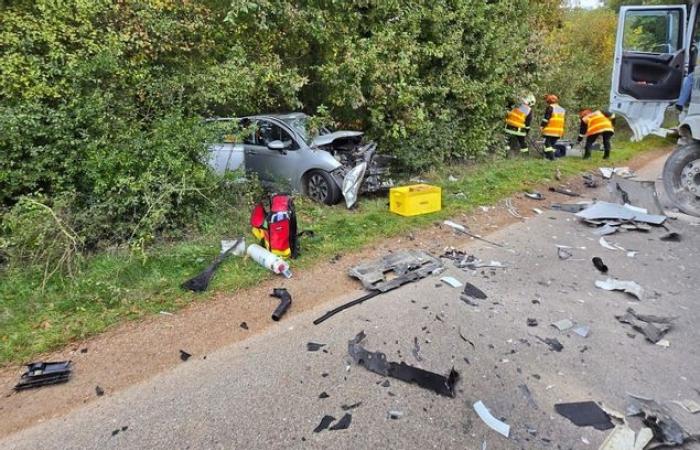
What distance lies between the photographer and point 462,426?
2.71m

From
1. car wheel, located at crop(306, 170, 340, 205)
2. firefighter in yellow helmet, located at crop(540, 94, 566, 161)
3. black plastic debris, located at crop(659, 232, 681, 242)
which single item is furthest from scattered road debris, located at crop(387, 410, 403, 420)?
firefighter in yellow helmet, located at crop(540, 94, 566, 161)

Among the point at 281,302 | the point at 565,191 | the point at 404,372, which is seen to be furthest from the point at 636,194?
the point at 281,302

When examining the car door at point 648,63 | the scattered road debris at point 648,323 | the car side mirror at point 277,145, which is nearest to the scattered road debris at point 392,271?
the scattered road debris at point 648,323

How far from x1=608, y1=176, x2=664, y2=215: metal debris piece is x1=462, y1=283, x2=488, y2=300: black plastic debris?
4.61 meters

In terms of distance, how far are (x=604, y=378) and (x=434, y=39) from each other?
293 inches

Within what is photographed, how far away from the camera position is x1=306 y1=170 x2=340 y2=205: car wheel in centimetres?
750

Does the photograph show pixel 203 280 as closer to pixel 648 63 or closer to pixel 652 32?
pixel 648 63

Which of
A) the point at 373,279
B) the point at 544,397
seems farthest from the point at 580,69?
the point at 544,397

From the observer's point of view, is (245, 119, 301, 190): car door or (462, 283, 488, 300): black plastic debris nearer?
(462, 283, 488, 300): black plastic debris

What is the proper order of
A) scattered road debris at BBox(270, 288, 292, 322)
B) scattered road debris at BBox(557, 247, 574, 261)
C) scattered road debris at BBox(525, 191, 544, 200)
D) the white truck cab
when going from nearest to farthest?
scattered road debris at BBox(270, 288, 292, 322), scattered road debris at BBox(557, 247, 574, 261), the white truck cab, scattered road debris at BBox(525, 191, 544, 200)

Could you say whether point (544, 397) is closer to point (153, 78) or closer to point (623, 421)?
point (623, 421)

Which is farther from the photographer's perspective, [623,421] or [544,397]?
[544,397]

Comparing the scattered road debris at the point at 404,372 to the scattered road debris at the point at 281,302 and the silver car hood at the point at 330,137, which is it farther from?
the silver car hood at the point at 330,137

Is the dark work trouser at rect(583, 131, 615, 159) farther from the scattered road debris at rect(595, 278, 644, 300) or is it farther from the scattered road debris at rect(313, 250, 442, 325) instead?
the scattered road debris at rect(313, 250, 442, 325)
